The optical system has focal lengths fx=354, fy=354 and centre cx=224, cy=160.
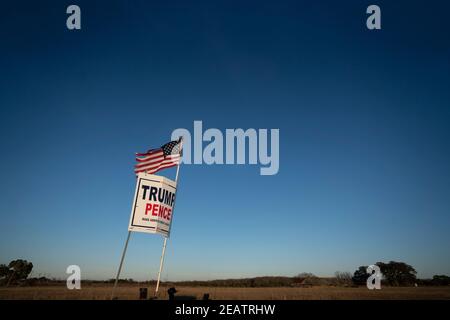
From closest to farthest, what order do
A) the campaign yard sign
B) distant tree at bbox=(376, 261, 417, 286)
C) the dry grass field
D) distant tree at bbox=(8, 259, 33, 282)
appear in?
the campaign yard sign < the dry grass field < distant tree at bbox=(8, 259, 33, 282) < distant tree at bbox=(376, 261, 417, 286)

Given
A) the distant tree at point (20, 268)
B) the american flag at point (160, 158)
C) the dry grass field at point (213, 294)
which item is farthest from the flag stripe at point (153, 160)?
the distant tree at point (20, 268)

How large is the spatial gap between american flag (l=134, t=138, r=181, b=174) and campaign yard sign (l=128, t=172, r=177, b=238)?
1.77 meters

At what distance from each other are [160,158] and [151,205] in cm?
388

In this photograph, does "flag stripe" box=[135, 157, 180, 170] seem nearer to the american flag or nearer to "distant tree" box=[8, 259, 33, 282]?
the american flag

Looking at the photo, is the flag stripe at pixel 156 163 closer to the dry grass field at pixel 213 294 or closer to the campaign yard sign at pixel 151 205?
the campaign yard sign at pixel 151 205

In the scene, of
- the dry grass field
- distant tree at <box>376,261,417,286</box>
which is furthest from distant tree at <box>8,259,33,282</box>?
distant tree at <box>376,261,417,286</box>

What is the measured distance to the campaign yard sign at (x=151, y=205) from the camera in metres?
19.4

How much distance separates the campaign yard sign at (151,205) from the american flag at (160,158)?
5.81 ft

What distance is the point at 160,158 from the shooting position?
74.3 ft

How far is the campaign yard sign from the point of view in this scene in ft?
63.7
